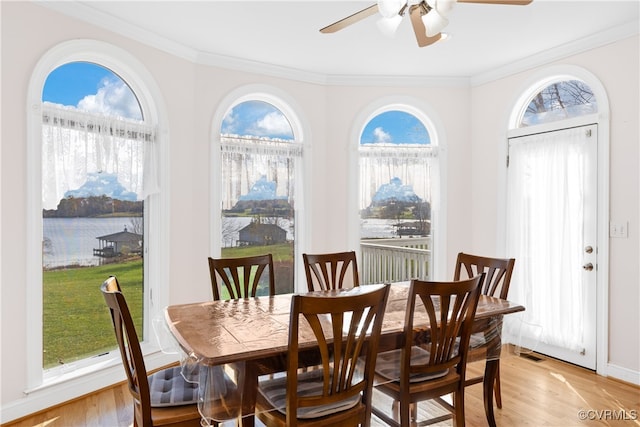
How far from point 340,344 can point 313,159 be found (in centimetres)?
289

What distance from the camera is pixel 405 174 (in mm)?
4594

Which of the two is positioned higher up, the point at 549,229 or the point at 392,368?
the point at 549,229

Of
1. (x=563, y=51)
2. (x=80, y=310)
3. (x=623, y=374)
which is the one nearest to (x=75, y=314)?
(x=80, y=310)

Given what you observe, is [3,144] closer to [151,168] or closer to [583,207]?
[151,168]

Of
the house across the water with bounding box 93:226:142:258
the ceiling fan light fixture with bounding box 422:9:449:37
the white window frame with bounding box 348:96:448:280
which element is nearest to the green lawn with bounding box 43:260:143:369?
the house across the water with bounding box 93:226:142:258

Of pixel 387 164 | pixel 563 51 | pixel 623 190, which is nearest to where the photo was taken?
pixel 623 190

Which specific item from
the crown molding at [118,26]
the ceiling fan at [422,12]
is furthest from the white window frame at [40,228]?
the ceiling fan at [422,12]

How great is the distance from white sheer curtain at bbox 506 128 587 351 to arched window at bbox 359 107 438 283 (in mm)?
877

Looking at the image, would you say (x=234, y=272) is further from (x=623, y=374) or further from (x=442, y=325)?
(x=623, y=374)

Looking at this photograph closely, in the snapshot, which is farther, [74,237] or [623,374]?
[623,374]

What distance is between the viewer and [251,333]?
1.92 meters

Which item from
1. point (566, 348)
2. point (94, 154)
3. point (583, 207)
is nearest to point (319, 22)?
point (94, 154)

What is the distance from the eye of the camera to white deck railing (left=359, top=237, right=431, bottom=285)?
4633 mm

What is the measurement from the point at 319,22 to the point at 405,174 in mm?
1988
